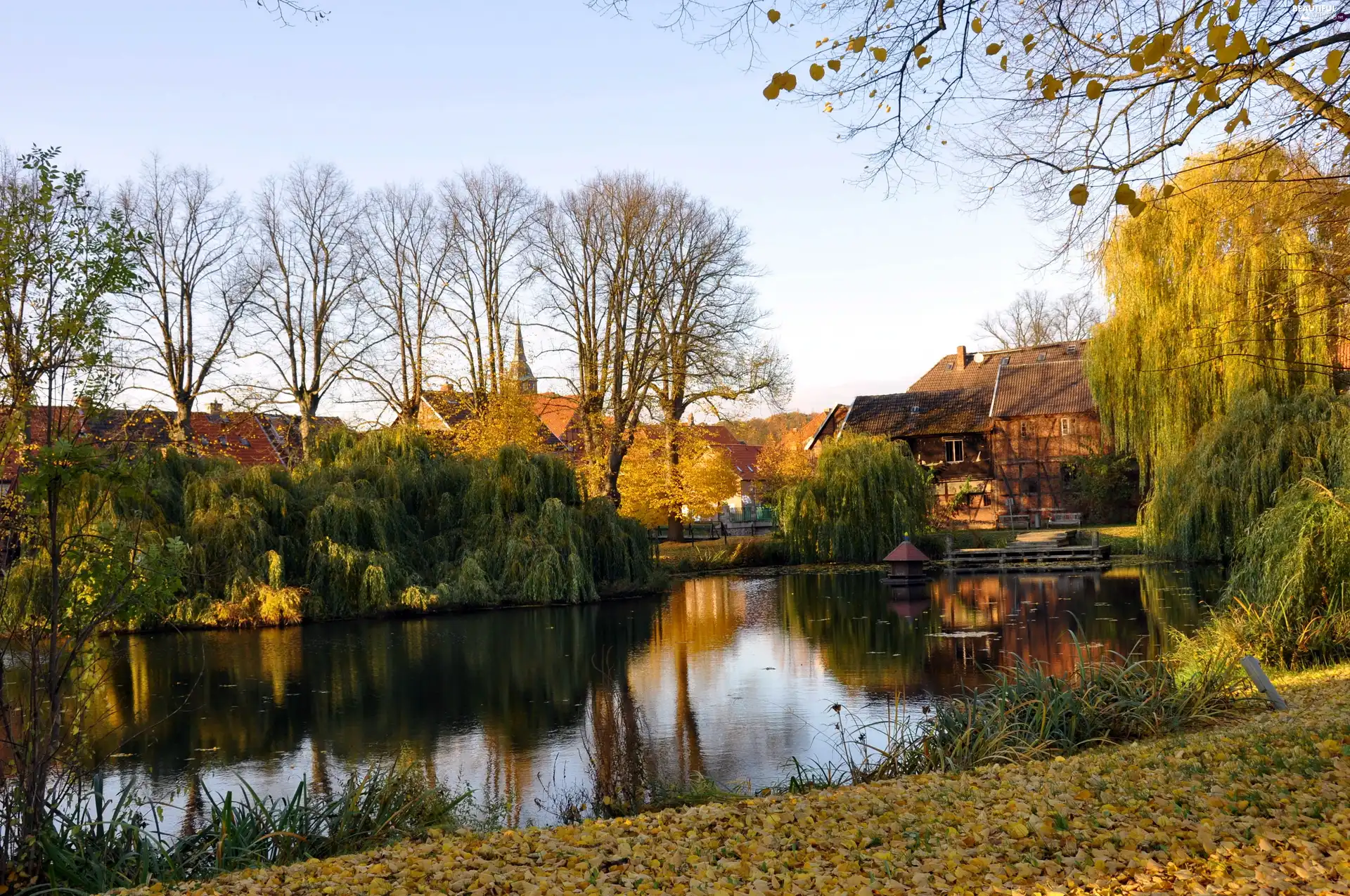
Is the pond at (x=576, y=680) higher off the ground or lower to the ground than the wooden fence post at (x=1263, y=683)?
lower

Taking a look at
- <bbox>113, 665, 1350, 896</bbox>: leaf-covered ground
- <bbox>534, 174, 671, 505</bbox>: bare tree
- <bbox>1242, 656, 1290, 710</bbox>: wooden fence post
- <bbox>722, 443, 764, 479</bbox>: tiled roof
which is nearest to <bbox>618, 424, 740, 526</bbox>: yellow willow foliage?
<bbox>534, 174, 671, 505</bbox>: bare tree

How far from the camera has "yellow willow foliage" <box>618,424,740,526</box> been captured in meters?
31.0

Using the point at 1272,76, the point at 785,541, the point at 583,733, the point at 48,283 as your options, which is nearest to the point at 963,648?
the point at 583,733

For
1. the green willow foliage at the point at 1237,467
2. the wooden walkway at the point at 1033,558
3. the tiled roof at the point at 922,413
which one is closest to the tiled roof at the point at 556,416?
the tiled roof at the point at 922,413

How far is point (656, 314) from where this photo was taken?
1201 inches

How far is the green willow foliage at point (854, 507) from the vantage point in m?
29.0

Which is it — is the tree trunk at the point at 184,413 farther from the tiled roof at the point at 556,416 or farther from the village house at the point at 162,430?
the tiled roof at the point at 556,416

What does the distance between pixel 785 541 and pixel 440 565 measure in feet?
37.6

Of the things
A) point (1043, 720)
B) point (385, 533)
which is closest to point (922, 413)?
point (385, 533)

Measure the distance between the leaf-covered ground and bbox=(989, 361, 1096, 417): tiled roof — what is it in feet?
110

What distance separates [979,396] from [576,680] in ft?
103

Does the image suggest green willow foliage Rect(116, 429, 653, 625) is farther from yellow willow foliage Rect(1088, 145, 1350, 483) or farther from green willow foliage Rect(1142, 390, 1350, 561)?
yellow willow foliage Rect(1088, 145, 1350, 483)

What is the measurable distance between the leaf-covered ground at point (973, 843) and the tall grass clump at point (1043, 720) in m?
0.90

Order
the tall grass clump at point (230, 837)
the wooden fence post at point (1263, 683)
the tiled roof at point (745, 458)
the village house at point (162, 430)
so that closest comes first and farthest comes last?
the tall grass clump at point (230, 837) < the village house at point (162, 430) < the wooden fence post at point (1263, 683) < the tiled roof at point (745, 458)
